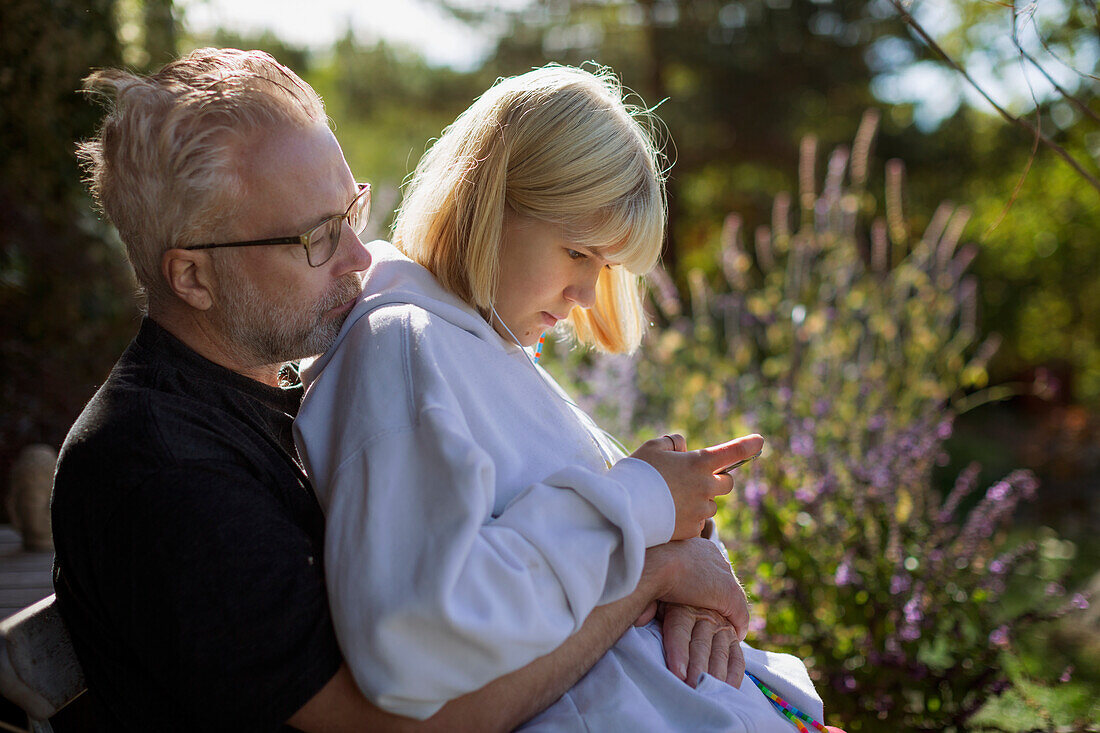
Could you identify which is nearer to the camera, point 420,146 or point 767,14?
point 767,14

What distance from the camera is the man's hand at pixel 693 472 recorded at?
1.72 meters

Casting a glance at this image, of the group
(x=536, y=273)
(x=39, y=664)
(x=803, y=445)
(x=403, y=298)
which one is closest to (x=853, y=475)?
(x=803, y=445)

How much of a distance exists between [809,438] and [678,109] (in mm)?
9659

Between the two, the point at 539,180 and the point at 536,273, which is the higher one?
the point at 539,180

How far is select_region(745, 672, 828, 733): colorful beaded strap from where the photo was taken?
1.78 metres

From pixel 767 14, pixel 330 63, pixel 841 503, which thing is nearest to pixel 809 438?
pixel 841 503

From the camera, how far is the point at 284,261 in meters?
1.70

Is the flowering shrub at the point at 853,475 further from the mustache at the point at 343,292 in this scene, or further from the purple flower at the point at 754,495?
the mustache at the point at 343,292

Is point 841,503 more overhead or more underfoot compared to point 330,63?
more overhead

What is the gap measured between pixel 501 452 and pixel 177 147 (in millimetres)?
825

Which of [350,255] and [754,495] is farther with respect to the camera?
[754,495]

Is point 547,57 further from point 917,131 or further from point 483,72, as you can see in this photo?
point 917,131

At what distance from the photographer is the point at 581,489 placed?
149 cm

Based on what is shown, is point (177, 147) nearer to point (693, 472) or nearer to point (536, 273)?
point (536, 273)
